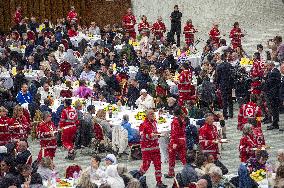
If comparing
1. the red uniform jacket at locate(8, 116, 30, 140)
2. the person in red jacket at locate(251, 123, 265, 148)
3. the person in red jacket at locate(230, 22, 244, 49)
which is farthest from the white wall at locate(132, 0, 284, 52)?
the person in red jacket at locate(251, 123, 265, 148)

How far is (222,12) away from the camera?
121 feet

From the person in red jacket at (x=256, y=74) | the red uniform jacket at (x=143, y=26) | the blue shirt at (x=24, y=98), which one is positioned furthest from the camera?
the red uniform jacket at (x=143, y=26)

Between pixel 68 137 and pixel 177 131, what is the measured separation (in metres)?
3.49

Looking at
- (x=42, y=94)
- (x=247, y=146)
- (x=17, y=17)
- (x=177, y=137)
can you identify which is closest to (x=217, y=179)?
(x=247, y=146)

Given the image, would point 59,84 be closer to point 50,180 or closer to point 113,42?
point 113,42

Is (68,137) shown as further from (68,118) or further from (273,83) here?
(273,83)

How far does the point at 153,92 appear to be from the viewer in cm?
2370

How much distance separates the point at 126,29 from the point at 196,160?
18.9m

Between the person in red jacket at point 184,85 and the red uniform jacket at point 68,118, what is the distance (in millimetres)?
4109

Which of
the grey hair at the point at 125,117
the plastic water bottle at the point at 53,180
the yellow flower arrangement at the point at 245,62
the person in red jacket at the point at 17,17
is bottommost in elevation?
the plastic water bottle at the point at 53,180

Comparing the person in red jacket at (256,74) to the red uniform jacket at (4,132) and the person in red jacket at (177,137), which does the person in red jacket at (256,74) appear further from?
the red uniform jacket at (4,132)

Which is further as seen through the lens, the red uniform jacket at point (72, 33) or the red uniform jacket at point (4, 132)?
the red uniform jacket at point (72, 33)

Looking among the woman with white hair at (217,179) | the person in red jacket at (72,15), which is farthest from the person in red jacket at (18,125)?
the person in red jacket at (72,15)

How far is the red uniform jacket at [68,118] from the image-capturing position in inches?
777
